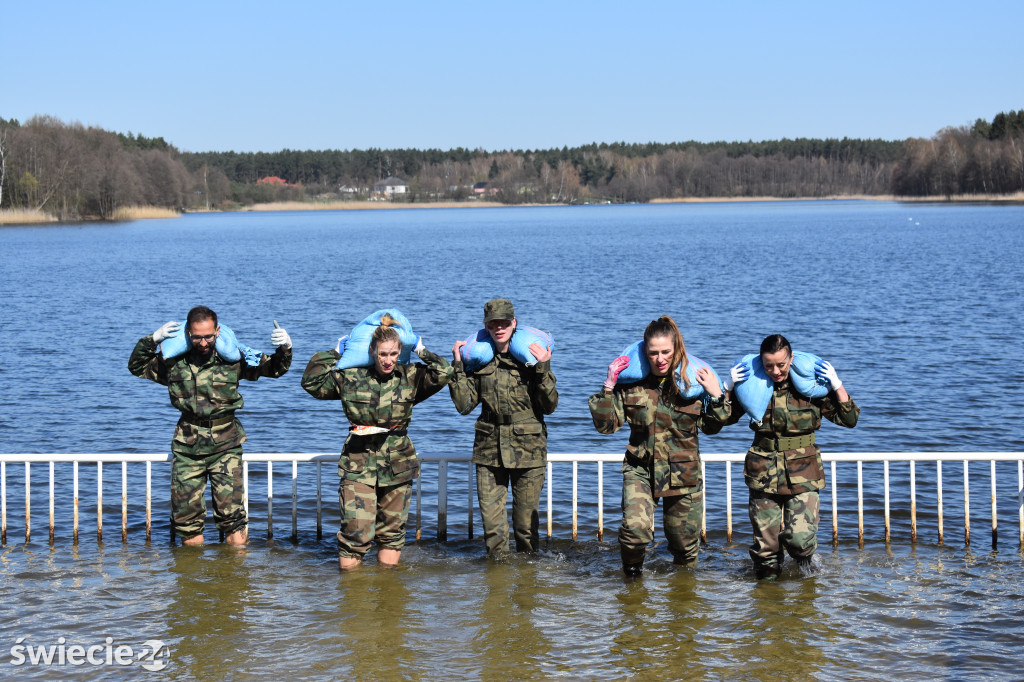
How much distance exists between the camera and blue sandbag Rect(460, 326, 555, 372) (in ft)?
25.8

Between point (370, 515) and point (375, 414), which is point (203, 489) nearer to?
point (370, 515)

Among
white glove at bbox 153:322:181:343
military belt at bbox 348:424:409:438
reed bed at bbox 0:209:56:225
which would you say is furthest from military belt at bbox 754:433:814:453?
reed bed at bbox 0:209:56:225

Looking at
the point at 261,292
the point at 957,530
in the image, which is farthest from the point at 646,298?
the point at 957,530

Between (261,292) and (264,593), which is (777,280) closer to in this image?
(261,292)

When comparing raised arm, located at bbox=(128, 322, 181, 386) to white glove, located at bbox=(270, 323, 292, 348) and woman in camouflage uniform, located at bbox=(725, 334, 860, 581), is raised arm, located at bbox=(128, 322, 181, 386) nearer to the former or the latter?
white glove, located at bbox=(270, 323, 292, 348)

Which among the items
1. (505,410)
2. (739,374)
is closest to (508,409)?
(505,410)

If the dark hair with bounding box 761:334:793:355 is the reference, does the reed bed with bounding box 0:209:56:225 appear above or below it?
above

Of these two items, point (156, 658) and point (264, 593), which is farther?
point (264, 593)

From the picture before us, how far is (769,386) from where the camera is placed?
24.9ft

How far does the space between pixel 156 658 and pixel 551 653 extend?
2.75 meters

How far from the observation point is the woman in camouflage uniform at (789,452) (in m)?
7.59

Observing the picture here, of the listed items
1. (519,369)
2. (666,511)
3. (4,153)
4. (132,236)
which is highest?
(4,153)

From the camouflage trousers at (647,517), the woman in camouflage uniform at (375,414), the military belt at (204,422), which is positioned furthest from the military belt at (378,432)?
the camouflage trousers at (647,517)

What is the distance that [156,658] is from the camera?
7070 mm
